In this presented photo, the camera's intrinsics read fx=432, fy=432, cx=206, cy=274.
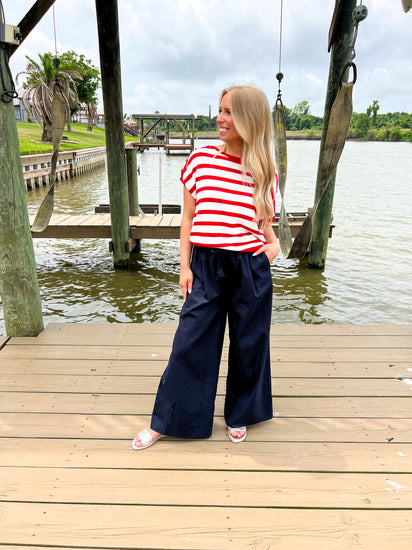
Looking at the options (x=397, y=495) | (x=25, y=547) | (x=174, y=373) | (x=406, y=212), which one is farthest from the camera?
(x=406, y=212)

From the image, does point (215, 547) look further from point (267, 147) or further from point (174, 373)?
point (267, 147)

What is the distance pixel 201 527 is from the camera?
1.67 m

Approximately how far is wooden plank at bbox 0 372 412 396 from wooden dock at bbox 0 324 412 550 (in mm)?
11

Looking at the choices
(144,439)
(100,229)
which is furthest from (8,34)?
(100,229)

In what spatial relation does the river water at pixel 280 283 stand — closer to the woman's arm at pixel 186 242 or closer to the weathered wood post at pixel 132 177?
the weathered wood post at pixel 132 177

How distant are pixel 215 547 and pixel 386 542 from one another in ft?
2.08

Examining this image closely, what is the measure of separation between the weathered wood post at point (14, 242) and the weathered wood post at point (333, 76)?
2.85 meters

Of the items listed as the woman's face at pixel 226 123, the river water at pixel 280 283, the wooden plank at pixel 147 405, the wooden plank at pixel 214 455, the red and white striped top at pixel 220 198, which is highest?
the woman's face at pixel 226 123

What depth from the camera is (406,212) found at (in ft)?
44.2

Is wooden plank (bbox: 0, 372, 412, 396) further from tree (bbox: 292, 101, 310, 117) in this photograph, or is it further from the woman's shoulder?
tree (bbox: 292, 101, 310, 117)

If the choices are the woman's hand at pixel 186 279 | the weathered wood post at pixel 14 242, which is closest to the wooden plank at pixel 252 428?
the woman's hand at pixel 186 279

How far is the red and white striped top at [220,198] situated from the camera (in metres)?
1.89

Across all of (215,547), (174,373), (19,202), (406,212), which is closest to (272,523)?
(215,547)

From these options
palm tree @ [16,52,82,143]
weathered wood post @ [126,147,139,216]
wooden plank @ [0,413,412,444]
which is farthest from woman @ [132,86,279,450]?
palm tree @ [16,52,82,143]
